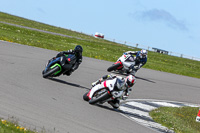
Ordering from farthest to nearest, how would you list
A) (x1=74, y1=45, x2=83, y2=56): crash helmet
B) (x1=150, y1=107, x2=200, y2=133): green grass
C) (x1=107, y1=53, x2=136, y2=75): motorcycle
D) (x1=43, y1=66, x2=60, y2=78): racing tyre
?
(x1=107, y1=53, x2=136, y2=75): motorcycle
(x1=74, y1=45, x2=83, y2=56): crash helmet
(x1=43, y1=66, x2=60, y2=78): racing tyre
(x1=150, y1=107, x2=200, y2=133): green grass

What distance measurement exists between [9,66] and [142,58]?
25.2ft

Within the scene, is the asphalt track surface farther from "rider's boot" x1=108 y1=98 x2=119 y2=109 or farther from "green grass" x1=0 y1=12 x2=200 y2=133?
"green grass" x1=0 y1=12 x2=200 y2=133

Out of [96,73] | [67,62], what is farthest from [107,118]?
[96,73]

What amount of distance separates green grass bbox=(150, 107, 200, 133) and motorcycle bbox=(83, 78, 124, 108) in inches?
69.8

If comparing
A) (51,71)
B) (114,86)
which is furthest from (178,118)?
(51,71)

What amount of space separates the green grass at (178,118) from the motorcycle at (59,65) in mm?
3394

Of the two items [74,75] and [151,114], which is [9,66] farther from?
[151,114]

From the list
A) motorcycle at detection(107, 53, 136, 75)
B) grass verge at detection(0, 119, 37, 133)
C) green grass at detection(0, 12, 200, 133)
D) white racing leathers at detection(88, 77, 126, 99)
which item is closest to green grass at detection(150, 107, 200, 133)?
green grass at detection(0, 12, 200, 133)

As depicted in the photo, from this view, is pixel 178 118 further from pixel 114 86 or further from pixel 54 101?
pixel 54 101

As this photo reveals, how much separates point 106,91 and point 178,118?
323 centimetres

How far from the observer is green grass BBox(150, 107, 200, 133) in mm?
11727

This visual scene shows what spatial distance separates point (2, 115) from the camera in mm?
7539

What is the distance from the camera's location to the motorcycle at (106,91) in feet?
37.3

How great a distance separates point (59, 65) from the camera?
14039 mm
